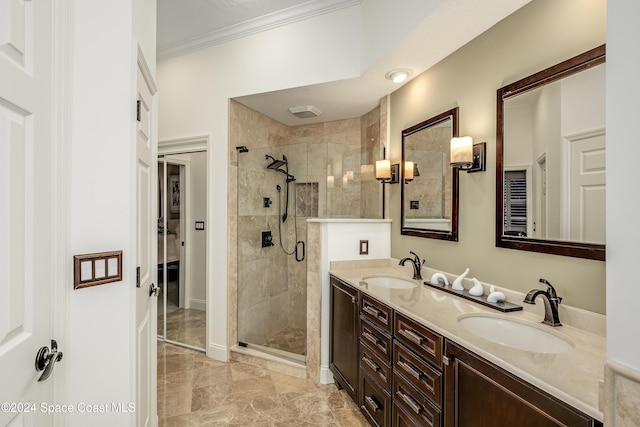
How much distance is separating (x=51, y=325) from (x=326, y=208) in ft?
7.50

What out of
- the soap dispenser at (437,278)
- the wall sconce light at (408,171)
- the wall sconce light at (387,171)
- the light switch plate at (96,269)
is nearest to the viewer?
the light switch plate at (96,269)

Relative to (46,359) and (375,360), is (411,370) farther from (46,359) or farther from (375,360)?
(46,359)

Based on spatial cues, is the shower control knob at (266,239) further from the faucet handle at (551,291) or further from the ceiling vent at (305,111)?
the faucet handle at (551,291)

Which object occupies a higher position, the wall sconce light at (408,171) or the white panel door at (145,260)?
the wall sconce light at (408,171)

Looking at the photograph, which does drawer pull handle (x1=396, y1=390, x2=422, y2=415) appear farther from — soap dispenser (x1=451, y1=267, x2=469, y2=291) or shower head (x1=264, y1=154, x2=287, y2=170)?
shower head (x1=264, y1=154, x2=287, y2=170)

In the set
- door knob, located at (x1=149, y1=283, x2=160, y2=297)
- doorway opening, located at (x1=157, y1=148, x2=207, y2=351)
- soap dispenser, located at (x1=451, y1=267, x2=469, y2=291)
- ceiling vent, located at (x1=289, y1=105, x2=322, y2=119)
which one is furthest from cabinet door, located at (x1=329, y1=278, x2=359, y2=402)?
ceiling vent, located at (x1=289, y1=105, x2=322, y2=119)

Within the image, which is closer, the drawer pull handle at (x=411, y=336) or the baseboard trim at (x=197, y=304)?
the drawer pull handle at (x=411, y=336)

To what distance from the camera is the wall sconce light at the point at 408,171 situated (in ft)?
8.67

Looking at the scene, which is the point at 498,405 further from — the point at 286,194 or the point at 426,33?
the point at 286,194

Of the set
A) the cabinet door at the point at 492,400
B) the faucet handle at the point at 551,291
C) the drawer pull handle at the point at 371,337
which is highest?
the faucet handle at the point at 551,291

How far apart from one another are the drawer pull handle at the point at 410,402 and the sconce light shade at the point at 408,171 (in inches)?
64.0

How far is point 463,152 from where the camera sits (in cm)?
199

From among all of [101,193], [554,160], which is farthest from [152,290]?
[554,160]

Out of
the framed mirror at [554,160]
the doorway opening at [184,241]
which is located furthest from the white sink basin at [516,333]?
the doorway opening at [184,241]
